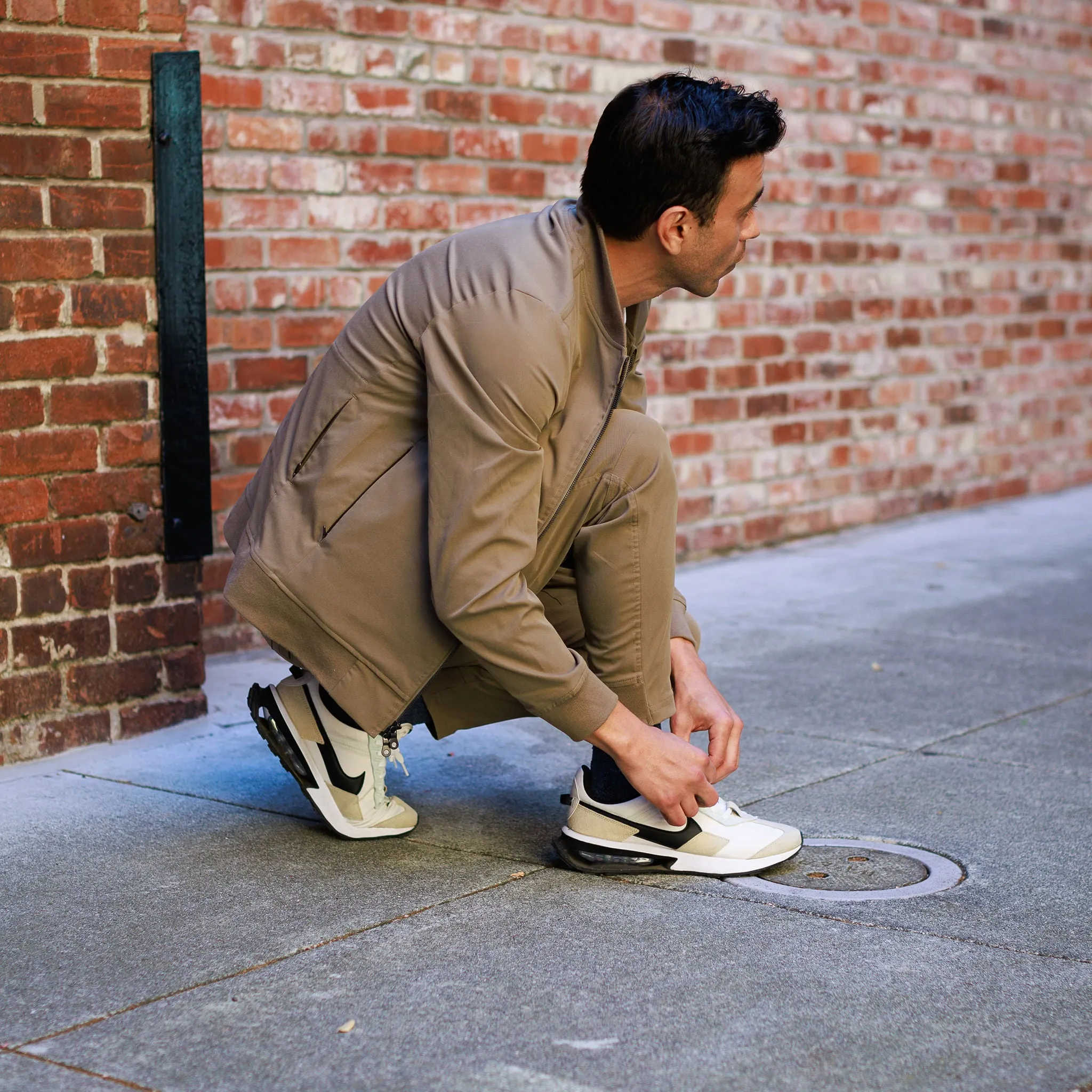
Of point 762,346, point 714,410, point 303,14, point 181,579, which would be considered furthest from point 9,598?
point 762,346

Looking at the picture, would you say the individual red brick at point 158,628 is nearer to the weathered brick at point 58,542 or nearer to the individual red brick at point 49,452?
the weathered brick at point 58,542

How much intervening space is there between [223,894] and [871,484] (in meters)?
4.58

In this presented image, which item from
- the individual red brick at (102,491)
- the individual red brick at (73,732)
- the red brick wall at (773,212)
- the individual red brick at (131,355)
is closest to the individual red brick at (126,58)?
the individual red brick at (131,355)

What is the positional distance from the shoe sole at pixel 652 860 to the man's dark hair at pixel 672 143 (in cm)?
102

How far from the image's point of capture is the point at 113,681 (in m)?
3.55

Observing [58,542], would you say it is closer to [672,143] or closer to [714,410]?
[672,143]

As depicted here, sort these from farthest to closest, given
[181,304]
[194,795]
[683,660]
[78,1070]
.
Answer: [181,304] < [194,795] < [683,660] < [78,1070]

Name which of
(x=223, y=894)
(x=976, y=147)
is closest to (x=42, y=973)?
(x=223, y=894)

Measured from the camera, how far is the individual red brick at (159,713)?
11.8ft

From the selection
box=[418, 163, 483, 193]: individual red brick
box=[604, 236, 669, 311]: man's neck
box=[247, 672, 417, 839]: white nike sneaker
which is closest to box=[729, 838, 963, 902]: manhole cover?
box=[247, 672, 417, 839]: white nike sneaker

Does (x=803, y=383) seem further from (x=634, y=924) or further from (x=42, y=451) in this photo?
(x=634, y=924)

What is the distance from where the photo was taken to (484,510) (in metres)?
2.52

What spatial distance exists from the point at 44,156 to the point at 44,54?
20cm

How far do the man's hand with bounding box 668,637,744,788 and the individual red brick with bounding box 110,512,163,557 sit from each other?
1.26 metres
